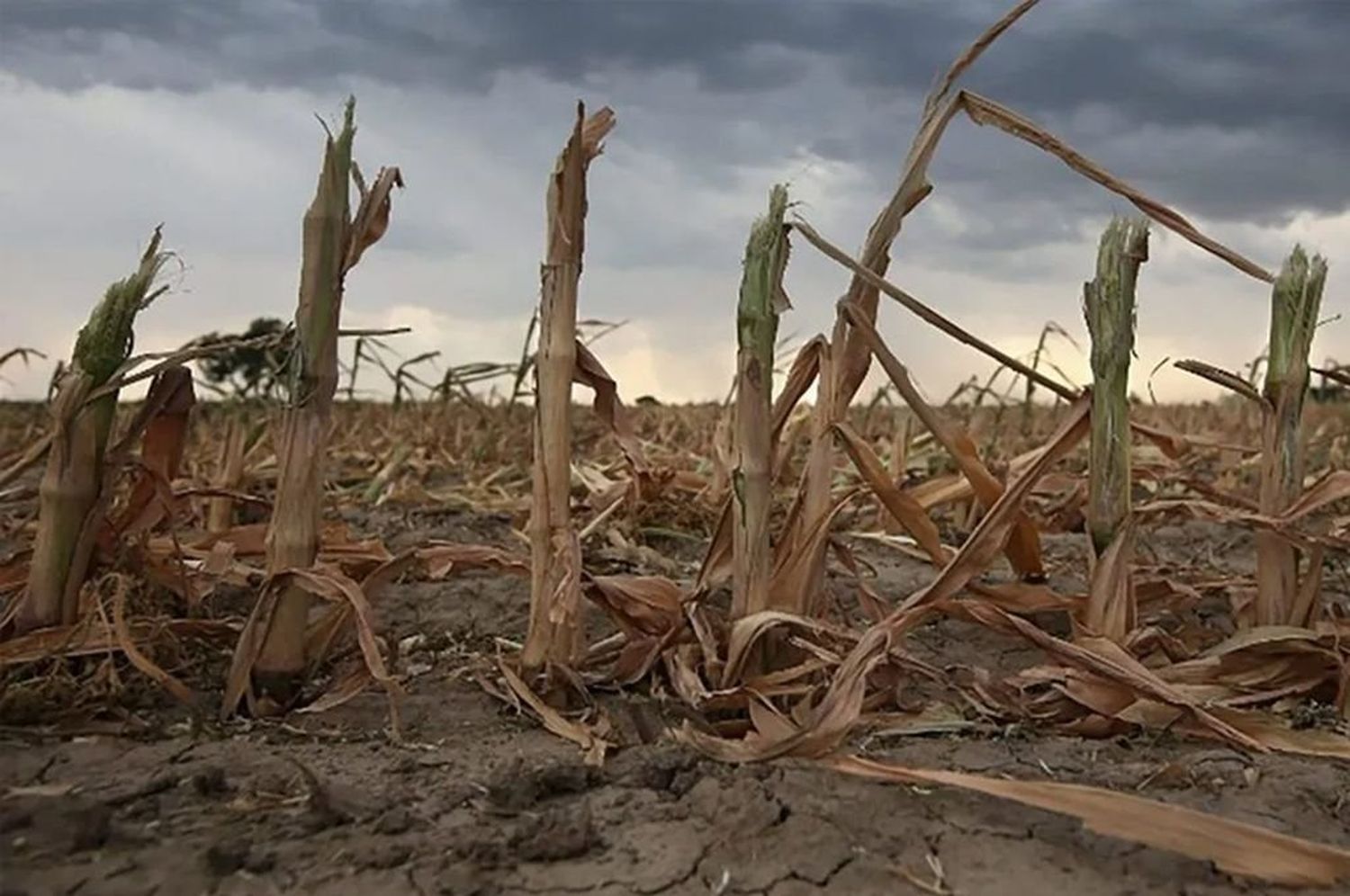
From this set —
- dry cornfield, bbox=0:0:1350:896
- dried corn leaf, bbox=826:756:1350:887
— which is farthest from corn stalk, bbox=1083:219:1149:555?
dried corn leaf, bbox=826:756:1350:887

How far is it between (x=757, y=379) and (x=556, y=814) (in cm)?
71

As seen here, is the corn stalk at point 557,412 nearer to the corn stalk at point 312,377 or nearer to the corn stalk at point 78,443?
the corn stalk at point 312,377

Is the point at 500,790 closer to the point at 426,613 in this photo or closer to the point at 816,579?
the point at 816,579

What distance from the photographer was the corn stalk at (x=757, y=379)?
7.00ft

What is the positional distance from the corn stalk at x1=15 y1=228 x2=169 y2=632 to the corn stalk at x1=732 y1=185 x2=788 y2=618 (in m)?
0.89

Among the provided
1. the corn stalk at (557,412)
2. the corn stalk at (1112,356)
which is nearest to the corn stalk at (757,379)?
the corn stalk at (557,412)

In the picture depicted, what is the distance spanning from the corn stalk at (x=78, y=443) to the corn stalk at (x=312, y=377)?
0.29 metres

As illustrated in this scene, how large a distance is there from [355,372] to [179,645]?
283 centimetres

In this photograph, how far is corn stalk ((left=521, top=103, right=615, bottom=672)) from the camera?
2176mm

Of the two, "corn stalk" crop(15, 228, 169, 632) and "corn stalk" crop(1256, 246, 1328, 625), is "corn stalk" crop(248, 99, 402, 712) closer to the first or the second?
"corn stalk" crop(15, 228, 169, 632)

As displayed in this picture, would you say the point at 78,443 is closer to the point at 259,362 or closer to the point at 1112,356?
the point at 1112,356

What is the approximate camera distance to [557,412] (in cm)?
220

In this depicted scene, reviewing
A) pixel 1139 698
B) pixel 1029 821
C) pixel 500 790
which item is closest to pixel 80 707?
pixel 500 790

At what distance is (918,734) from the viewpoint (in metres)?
2.07
